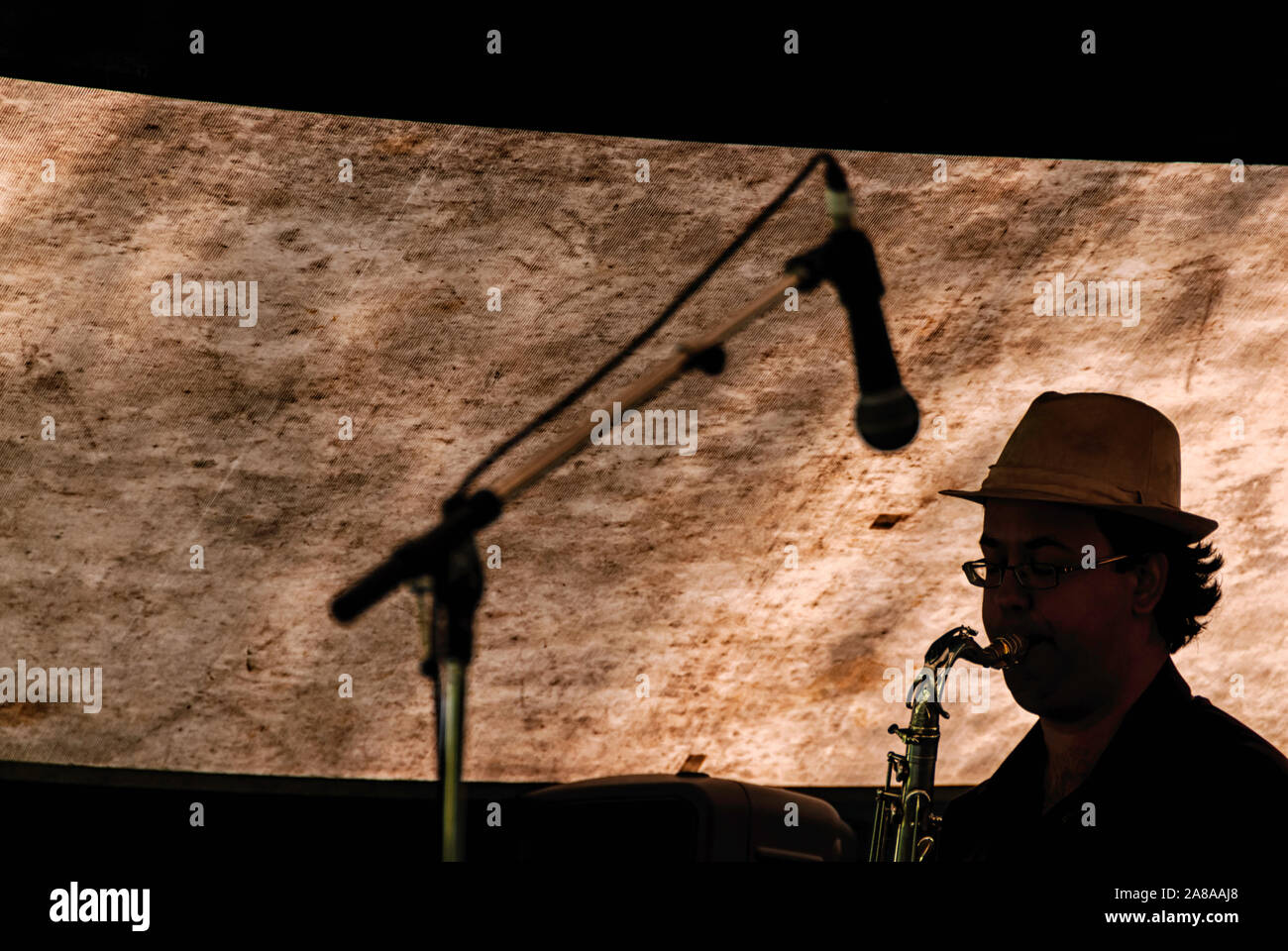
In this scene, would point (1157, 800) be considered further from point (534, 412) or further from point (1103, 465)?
point (534, 412)

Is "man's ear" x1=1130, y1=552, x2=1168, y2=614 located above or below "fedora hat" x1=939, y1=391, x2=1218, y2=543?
below

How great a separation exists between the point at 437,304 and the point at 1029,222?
2.30 meters

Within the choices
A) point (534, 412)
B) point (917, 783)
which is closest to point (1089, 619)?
point (917, 783)

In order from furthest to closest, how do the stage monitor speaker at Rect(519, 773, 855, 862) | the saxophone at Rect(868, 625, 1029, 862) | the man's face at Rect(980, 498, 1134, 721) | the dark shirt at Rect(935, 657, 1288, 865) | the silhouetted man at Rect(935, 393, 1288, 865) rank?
the saxophone at Rect(868, 625, 1029, 862)
the man's face at Rect(980, 498, 1134, 721)
the silhouetted man at Rect(935, 393, 1288, 865)
the stage monitor speaker at Rect(519, 773, 855, 862)
the dark shirt at Rect(935, 657, 1288, 865)

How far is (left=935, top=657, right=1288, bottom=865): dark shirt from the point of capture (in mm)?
1663

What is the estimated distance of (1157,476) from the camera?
2.22 m

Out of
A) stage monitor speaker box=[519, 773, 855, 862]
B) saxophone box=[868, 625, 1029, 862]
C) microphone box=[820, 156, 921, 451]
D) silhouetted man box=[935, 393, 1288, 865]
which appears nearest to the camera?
microphone box=[820, 156, 921, 451]

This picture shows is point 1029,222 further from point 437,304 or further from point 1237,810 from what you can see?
point 1237,810

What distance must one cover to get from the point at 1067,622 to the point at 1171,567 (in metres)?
0.27

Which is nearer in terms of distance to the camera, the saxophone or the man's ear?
the man's ear

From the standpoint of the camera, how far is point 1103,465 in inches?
87.0

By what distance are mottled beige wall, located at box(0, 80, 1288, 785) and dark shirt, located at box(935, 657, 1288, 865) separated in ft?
8.29

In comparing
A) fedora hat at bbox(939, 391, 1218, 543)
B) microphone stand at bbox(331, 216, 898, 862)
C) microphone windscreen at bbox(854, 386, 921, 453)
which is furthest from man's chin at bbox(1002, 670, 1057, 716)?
microphone stand at bbox(331, 216, 898, 862)

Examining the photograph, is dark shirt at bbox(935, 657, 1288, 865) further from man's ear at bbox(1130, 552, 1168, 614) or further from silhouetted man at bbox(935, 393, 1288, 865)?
man's ear at bbox(1130, 552, 1168, 614)
